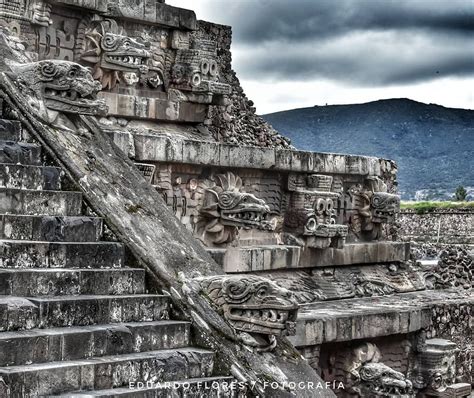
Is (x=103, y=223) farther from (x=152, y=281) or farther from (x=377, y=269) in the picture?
(x=377, y=269)

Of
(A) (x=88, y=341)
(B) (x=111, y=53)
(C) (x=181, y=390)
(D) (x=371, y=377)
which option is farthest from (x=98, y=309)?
(D) (x=371, y=377)

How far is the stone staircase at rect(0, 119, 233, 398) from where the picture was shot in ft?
19.1

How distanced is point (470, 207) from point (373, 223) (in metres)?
22.2

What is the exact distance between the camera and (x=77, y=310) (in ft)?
20.7

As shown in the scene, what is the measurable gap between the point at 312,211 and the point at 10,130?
15.4ft

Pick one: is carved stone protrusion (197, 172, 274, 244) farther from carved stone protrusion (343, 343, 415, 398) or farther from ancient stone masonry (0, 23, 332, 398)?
ancient stone masonry (0, 23, 332, 398)

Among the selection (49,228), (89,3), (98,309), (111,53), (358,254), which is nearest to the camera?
(98,309)

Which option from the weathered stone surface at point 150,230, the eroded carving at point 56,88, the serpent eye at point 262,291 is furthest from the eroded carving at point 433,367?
the eroded carving at point 56,88

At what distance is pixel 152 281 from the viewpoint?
708 centimetres

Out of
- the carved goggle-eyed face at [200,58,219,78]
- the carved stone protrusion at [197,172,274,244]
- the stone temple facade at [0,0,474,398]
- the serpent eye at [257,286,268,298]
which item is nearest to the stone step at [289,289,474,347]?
the stone temple facade at [0,0,474,398]

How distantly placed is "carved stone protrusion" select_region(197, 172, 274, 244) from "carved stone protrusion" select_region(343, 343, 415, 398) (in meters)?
1.67

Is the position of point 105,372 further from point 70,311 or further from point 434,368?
point 434,368

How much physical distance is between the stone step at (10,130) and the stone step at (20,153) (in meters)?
0.11

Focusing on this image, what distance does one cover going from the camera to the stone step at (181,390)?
5879mm
